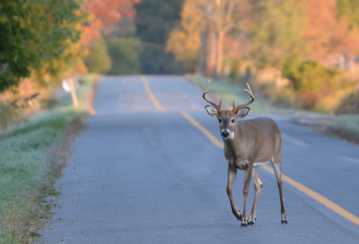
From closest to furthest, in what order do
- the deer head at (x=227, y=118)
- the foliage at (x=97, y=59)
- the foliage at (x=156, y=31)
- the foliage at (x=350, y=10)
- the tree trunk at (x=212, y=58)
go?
the deer head at (x=227, y=118) < the tree trunk at (x=212, y=58) < the foliage at (x=97, y=59) < the foliage at (x=350, y=10) < the foliage at (x=156, y=31)

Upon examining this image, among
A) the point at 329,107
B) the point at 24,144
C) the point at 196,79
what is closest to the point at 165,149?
the point at 24,144

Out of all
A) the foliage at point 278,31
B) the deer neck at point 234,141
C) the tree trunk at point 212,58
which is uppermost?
the foliage at point 278,31

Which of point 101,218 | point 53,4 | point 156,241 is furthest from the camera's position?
point 53,4

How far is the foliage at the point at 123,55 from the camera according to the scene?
262 feet

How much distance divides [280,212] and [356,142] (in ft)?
32.7

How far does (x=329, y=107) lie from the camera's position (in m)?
31.1

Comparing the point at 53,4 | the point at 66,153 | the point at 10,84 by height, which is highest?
the point at 53,4

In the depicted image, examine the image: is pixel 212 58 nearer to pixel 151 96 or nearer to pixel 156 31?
pixel 151 96

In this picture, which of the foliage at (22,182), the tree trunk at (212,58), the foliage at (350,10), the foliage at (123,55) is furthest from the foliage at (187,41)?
the foliage at (22,182)

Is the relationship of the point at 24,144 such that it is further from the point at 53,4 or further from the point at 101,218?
the point at 101,218

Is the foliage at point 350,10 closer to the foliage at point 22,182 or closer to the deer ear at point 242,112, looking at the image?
the foliage at point 22,182

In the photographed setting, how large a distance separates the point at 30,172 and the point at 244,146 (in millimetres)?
5024

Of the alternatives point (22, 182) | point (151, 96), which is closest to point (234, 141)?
point (22, 182)

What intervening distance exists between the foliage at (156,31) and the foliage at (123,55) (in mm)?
2503
